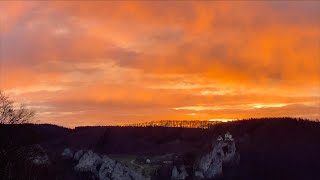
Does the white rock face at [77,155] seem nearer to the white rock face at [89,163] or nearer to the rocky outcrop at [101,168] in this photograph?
the rocky outcrop at [101,168]

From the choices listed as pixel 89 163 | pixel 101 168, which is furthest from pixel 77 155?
pixel 101 168

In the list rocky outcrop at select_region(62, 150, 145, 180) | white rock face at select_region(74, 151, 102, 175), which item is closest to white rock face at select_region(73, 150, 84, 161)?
rocky outcrop at select_region(62, 150, 145, 180)

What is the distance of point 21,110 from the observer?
60875 mm

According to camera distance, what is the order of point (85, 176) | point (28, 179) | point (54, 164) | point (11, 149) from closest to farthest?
point (28, 179) < point (11, 149) < point (54, 164) < point (85, 176)

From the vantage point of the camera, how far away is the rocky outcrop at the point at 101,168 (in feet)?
583

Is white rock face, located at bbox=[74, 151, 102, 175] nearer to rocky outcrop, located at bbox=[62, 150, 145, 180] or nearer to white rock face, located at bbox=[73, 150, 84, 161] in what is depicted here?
rocky outcrop, located at bbox=[62, 150, 145, 180]

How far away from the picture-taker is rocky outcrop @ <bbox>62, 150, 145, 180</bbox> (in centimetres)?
17775

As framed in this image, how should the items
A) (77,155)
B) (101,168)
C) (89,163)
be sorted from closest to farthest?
(101,168) → (89,163) → (77,155)

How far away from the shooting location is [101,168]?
181000 millimetres

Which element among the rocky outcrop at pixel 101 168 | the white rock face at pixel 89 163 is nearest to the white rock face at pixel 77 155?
the rocky outcrop at pixel 101 168

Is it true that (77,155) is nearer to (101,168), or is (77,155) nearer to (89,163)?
(89,163)

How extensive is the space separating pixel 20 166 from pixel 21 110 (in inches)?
233

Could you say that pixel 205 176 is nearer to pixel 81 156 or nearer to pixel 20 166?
pixel 81 156

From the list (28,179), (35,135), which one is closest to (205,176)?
(35,135)
